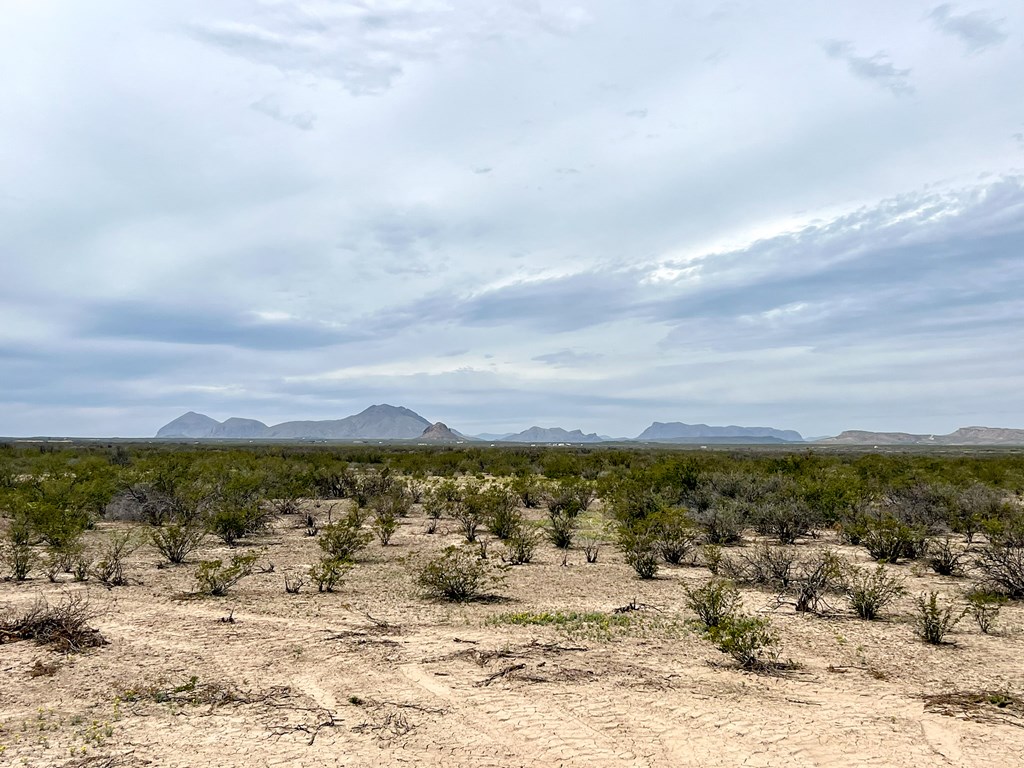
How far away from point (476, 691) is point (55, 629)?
6.16 m

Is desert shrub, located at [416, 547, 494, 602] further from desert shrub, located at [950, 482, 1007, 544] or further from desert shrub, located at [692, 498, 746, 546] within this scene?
desert shrub, located at [950, 482, 1007, 544]

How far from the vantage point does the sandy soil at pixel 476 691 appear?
235 inches

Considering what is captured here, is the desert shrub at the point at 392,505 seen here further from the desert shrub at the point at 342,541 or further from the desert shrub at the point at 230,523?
the desert shrub at the point at 342,541

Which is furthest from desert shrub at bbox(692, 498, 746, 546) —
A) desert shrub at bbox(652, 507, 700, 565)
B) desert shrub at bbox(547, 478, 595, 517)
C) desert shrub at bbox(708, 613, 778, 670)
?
desert shrub at bbox(708, 613, 778, 670)

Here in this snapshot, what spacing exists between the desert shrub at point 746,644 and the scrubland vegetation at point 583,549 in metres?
0.03

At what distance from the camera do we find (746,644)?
8211 millimetres

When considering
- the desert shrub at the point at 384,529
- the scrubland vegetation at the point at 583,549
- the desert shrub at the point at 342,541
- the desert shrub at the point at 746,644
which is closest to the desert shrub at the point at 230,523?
the scrubland vegetation at the point at 583,549

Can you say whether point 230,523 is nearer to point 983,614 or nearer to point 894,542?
point 983,614

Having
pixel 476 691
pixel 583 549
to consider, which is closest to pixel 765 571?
pixel 583 549

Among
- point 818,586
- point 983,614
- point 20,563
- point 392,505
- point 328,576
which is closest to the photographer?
point 983,614

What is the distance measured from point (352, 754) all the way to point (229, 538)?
13.8m

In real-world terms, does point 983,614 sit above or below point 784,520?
below

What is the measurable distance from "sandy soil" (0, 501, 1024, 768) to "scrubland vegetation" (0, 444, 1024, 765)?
0.30 metres

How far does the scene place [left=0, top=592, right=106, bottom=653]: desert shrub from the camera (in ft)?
28.3
